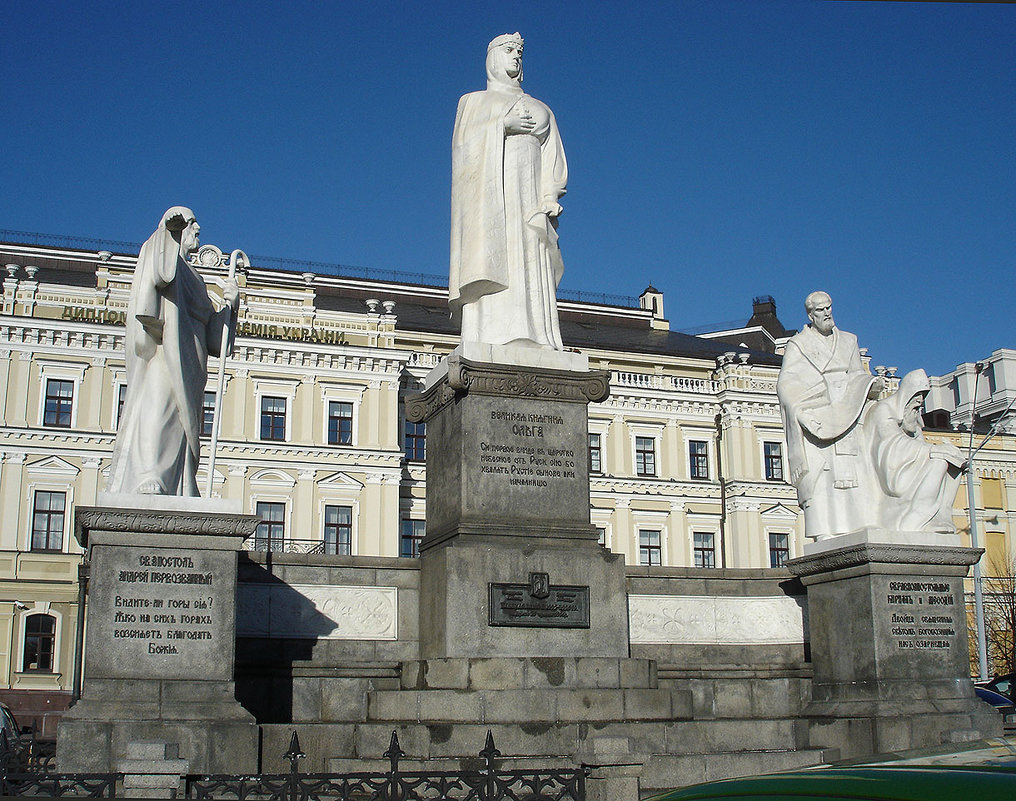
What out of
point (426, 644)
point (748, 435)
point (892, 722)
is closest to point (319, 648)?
point (426, 644)

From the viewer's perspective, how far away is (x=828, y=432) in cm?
1325

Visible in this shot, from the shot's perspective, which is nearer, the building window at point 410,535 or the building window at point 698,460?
the building window at point 410,535

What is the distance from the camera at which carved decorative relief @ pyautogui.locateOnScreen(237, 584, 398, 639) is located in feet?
39.0

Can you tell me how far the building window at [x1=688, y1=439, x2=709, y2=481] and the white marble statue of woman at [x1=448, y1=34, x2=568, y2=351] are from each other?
140ft

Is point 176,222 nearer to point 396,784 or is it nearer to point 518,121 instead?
point 518,121

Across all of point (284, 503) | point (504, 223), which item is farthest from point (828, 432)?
point (284, 503)

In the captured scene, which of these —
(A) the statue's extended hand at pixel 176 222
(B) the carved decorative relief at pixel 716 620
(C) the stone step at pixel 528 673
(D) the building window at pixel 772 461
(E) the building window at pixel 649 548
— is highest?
(D) the building window at pixel 772 461

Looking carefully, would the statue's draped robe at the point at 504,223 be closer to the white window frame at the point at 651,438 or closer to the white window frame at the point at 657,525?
the white window frame at the point at 651,438

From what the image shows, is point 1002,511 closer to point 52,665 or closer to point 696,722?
point 52,665

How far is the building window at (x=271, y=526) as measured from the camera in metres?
46.5

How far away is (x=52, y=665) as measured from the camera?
140ft

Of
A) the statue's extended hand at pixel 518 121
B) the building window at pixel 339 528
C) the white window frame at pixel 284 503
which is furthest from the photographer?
the building window at pixel 339 528

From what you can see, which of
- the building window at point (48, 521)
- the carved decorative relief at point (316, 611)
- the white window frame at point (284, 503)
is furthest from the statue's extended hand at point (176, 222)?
the white window frame at point (284, 503)

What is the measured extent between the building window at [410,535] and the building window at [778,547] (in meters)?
15.6
